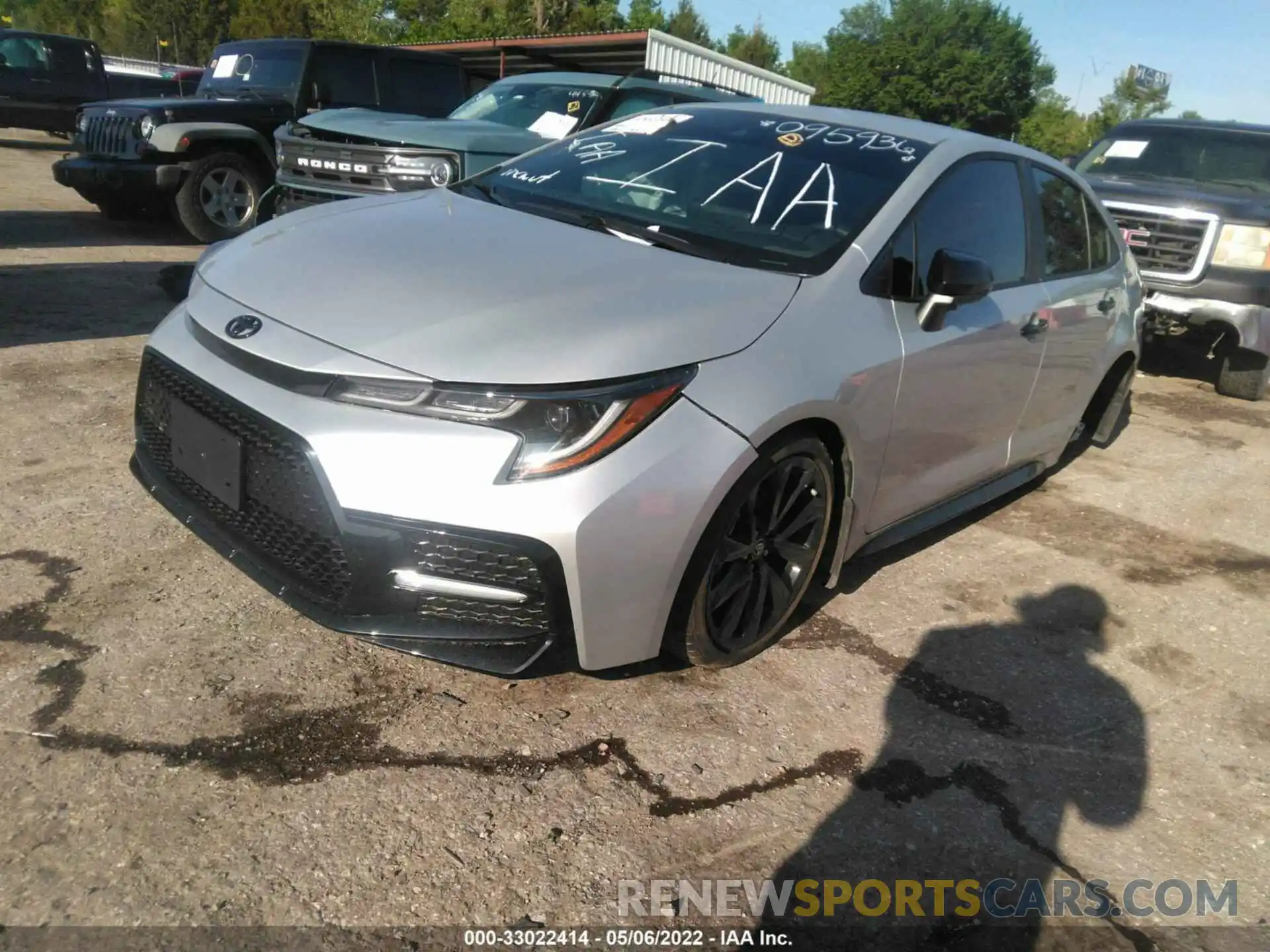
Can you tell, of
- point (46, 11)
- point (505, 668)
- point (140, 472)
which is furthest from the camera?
point (46, 11)

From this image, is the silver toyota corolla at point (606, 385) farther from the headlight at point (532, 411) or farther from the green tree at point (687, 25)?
the green tree at point (687, 25)

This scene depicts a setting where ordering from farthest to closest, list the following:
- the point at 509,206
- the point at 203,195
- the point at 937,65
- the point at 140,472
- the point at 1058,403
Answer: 1. the point at 937,65
2. the point at 203,195
3. the point at 1058,403
4. the point at 509,206
5. the point at 140,472

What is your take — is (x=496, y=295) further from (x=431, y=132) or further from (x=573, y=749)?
(x=431, y=132)

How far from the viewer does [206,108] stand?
27.0 ft

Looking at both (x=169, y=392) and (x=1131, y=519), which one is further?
(x=1131, y=519)

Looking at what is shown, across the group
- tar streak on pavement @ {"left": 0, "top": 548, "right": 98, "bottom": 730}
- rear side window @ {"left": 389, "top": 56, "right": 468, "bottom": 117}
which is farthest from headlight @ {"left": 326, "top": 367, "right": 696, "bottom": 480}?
rear side window @ {"left": 389, "top": 56, "right": 468, "bottom": 117}

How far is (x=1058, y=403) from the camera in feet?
13.6

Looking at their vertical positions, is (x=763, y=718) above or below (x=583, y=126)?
below

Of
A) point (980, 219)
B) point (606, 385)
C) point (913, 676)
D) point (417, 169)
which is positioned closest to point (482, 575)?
point (606, 385)

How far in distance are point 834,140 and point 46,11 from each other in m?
75.7

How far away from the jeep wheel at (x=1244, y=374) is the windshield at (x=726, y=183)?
5.03 meters

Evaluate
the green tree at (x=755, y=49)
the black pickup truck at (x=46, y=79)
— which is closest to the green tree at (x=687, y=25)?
the green tree at (x=755, y=49)

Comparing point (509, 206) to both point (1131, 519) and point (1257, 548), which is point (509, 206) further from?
point (1257, 548)

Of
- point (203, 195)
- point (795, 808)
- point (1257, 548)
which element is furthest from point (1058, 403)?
point (203, 195)
